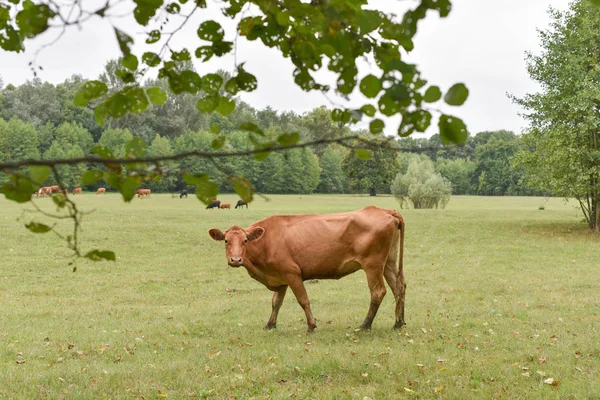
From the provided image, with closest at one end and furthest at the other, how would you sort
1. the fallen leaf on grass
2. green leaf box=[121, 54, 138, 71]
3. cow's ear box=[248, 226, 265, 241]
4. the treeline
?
green leaf box=[121, 54, 138, 71]
the fallen leaf on grass
cow's ear box=[248, 226, 265, 241]
the treeline

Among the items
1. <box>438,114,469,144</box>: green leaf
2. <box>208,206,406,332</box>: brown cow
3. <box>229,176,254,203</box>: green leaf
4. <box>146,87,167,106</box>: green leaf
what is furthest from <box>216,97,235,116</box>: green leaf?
<box>208,206,406,332</box>: brown cow

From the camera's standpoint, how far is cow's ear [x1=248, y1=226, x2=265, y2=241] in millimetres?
9539

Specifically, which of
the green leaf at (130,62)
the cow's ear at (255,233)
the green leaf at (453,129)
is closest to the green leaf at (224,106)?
the green leaf at (130,62)

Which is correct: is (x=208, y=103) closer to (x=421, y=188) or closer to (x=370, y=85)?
(x=370, y=85)

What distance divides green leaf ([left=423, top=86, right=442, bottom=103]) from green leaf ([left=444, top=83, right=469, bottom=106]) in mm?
85

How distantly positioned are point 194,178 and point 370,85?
906mm

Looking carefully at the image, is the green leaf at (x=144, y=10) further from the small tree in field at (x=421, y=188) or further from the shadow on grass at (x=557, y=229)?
the small tree in field at (x=421, y=188)

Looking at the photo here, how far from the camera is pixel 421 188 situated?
52094 millimetres

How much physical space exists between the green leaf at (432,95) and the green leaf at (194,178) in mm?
1054

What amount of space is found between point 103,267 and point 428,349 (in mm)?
13607

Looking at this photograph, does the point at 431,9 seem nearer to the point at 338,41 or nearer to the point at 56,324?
the point at 338,41

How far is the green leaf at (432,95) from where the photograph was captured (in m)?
2.43

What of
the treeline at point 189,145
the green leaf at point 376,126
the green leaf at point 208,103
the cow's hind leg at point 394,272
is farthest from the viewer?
the treeline at point 189,145

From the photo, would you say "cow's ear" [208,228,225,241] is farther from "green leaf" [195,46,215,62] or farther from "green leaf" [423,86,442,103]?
"green leaf" [423,86,442,103]
